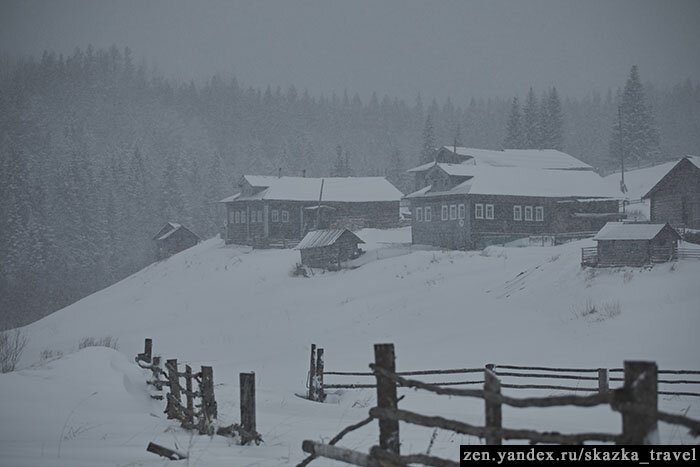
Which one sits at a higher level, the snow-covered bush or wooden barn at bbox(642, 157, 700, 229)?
wooden barn at bbox(642, 157, 700, 229)

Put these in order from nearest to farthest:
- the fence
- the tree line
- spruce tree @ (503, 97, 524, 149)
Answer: the fence → the tree line → spruce tree @ (503, 97, 524, 149)

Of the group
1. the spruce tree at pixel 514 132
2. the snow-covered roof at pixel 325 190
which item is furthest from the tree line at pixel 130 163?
the snow-covered roof at pixel 325 190

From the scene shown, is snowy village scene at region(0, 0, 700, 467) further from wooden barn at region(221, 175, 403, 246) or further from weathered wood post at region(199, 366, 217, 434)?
wooden barn at region(221, 175, 403, 246)

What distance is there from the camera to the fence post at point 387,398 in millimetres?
6395

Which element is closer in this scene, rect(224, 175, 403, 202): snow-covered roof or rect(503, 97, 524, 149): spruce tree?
rect(224, 175, 403, 202): snow-covered roof

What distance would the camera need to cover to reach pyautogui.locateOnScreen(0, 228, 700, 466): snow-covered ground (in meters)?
10.4

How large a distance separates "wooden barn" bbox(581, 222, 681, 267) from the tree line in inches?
2599

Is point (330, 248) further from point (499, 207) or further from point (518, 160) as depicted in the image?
point (518, 160)

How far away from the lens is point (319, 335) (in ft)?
119

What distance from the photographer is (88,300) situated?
6406cm

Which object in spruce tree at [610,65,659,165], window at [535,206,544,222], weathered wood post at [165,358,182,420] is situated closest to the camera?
weathered wood post at [165,358,182,420]

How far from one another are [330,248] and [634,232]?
2468cm

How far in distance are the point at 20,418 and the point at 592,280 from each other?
30.4 metres

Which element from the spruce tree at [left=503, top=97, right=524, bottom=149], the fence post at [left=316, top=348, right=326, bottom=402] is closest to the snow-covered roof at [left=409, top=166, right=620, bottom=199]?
the fence post at [left=316, top=348, right=326, bottom=402]
